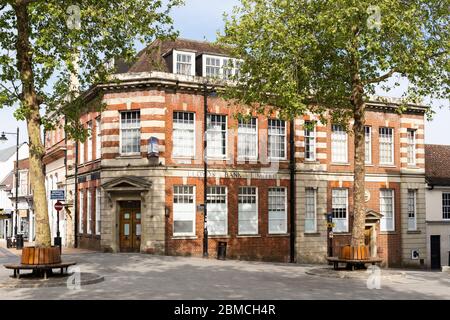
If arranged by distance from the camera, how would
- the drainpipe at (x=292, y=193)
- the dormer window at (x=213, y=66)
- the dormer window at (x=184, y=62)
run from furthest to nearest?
the drainpipe at (x=292, y=193) < the dormer window at (x=213, y=66) < the dormer window at (x=184, y=62)

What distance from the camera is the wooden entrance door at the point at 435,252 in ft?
132

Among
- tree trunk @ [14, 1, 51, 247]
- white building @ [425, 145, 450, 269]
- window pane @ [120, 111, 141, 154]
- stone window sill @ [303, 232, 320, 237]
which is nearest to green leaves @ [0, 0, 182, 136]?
tree trunk @ [14, 1, 51, 247]

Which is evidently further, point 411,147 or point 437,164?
point 437,164

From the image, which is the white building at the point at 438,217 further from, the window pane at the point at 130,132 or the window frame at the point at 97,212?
the window frame at the point at 97,212

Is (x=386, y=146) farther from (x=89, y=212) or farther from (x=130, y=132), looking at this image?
(x=89, y=212)

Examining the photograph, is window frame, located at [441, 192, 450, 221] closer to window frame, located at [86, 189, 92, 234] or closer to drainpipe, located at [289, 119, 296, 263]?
drainpipe, located at [289, 119, 296, 263]

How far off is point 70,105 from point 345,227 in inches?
834

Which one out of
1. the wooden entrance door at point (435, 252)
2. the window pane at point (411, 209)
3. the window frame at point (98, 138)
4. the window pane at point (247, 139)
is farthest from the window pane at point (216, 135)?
the wooden entrance door at point (435, 252)

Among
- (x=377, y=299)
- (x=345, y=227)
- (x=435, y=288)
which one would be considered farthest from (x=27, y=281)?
(x=345, y=227)

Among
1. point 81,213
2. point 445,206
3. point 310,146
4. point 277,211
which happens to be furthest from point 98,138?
point 445,206

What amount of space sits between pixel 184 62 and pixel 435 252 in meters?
22.4

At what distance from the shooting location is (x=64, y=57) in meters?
17.0

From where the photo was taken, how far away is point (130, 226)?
30.6 metres

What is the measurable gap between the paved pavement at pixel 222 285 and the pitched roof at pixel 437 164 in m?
21.5
